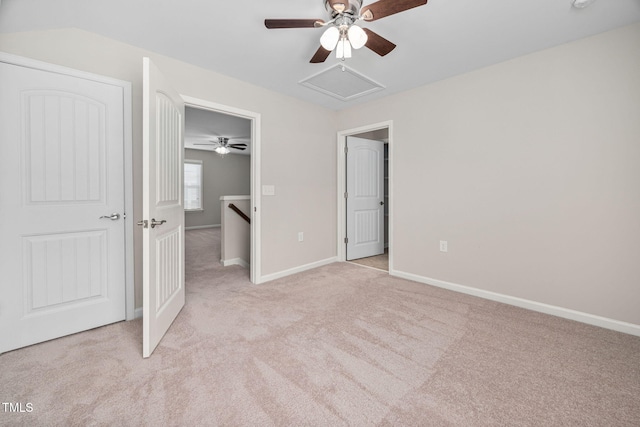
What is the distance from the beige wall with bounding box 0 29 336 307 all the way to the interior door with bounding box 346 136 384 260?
0.31m

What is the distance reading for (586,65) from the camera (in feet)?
7.04

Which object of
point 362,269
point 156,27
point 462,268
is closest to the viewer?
point 156,27

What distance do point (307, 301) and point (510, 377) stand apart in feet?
5.44

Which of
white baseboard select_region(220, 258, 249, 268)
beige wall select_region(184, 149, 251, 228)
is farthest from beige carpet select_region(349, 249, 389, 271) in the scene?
beige wall select_region(184, 149, 251, 228)

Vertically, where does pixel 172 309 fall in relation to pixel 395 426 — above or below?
above

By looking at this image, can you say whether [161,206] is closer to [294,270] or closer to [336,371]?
[336,371]

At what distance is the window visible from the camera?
306 inches

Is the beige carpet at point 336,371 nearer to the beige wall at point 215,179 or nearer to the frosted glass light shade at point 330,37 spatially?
the frosted glass light shade at point 330,37

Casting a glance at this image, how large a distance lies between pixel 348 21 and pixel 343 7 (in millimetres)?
178

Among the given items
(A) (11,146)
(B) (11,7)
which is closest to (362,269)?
(A) (11,146)

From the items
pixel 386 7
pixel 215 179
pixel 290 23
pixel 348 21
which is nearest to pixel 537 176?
pixel 386 7

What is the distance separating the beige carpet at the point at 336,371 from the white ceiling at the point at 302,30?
7.42 ft

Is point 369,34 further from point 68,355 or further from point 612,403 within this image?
point 68,355

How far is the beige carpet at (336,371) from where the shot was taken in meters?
1.26
